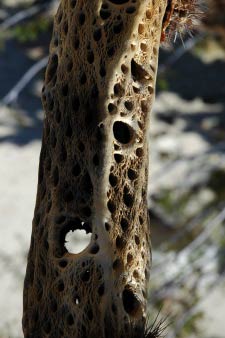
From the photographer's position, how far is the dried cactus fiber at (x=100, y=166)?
5.06 ft

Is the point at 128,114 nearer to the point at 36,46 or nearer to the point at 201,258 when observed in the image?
the point at 201,258

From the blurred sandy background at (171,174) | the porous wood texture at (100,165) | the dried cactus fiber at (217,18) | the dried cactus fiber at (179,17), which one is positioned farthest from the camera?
the dried cactus fiber at (217,18)

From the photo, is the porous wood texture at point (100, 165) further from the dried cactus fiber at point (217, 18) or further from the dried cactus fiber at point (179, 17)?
the dried cactus fiber at point (217, 18)

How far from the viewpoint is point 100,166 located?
1547 mm

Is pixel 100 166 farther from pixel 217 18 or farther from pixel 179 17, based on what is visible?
pixel 217 18

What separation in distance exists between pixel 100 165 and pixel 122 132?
83mm

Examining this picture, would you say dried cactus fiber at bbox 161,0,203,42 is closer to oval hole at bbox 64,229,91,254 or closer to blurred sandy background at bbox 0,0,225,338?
blurred sandy background at bbox 0,0,225,338

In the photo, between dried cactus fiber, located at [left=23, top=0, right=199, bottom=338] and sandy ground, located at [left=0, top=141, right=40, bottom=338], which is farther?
sandy ground, located at [left=0, top=141, right=40, bottom=338]

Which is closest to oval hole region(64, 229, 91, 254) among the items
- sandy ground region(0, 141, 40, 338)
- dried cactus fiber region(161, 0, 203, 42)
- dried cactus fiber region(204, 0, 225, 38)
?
sandy ground region(0, 141, 40, 338)

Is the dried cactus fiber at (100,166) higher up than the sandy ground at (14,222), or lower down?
lower down

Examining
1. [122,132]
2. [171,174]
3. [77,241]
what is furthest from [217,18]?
[122,132]

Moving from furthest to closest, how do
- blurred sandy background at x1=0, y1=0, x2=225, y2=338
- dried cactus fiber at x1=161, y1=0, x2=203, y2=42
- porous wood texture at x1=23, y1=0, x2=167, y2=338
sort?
blurred sandy background at x1=0, y1=0, x2=225, y2=338 < dried cactus fiber at x1=161, y1=0, x2=203, y2=42 < porous wood texture at x1=23, y1=0, x2=167, y2=338

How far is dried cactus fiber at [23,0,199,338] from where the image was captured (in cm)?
154

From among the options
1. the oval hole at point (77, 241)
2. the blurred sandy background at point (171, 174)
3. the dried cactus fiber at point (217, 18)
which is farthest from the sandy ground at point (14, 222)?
the dried cactus fiber at point (217, 18)
